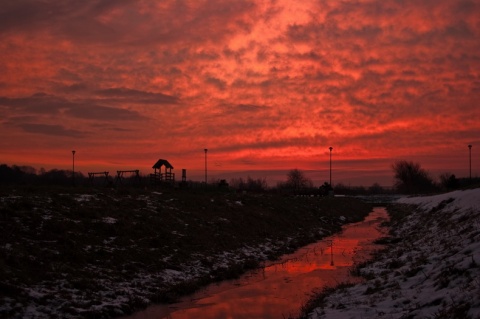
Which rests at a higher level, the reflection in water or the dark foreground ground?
the dark foreground ground

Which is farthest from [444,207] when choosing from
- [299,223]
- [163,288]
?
[163,288]

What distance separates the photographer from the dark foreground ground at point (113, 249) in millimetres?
12906

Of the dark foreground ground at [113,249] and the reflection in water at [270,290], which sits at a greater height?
the dark foreground ground at [113,249]

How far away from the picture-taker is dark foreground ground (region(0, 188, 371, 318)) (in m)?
12.9

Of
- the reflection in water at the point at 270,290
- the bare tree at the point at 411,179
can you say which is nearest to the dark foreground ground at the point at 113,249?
the reflection in water at the point at 270,290

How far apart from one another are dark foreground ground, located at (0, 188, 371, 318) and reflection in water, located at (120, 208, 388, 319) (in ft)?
→ 2.59

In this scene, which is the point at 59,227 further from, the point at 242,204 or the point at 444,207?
the point at 444,207

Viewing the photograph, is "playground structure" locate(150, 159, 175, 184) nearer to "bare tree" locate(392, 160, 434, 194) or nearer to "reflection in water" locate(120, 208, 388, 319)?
Result: "reflection in water" locate(120, 208, 388, 319)

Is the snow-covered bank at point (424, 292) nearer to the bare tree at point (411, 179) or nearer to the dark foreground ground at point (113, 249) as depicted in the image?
the dark foreground ground at point (113, 249)

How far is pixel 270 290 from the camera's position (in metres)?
16.1

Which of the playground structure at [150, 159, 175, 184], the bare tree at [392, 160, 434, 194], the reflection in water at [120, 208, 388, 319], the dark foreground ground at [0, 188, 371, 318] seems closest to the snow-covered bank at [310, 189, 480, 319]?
the reflection in water at [120, 208, 388, 319]

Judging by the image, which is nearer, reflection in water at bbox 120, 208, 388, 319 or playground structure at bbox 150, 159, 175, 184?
reflection in water at bbox 120, 208, 388, 319

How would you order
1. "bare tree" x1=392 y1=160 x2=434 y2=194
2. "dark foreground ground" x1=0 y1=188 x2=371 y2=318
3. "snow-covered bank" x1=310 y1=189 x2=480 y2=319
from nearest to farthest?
"snow-covered bank" x1=310 y1=189 x2=480 y2=319 < "dark foreground ground" x1=0 y1=188 x2=371 y2=318 < "bare tree" x1=392 y1=160 x2=434 y2=194

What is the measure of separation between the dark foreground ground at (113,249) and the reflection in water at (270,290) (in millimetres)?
791
